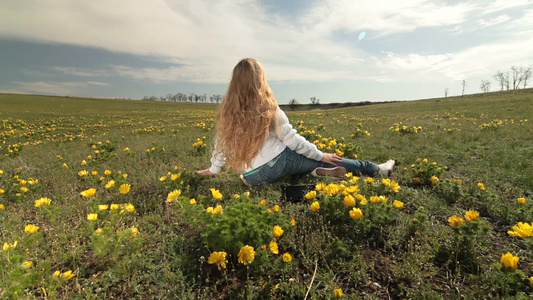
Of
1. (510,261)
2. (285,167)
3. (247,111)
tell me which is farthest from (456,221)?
(247,111)

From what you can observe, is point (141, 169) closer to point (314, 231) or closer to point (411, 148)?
point (314, 231)

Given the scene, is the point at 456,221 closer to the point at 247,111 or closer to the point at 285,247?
the point at 285,247

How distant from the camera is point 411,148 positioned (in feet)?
21.4

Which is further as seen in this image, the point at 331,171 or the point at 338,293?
the point at 331,171

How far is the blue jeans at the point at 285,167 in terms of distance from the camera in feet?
12.1

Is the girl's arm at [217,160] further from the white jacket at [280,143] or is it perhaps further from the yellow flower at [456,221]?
the yellow flower at [456,221]

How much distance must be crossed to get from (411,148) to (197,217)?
6089 millimetres

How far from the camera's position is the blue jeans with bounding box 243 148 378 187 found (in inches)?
146

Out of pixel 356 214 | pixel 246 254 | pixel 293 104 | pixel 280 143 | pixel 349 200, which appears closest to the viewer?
pixel 246 254

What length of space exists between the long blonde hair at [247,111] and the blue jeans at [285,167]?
0.29 metres

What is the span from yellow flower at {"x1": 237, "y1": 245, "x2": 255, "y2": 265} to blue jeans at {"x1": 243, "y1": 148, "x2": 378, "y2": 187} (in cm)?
179

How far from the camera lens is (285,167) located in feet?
12.4

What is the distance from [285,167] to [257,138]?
649 mm

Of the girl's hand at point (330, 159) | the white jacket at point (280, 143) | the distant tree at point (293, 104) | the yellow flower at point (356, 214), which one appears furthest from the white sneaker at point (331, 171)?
the distant tree at point (293, 104)
